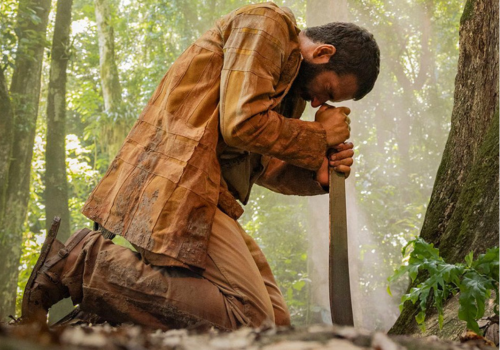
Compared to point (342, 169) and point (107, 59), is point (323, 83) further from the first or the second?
point (107, 59)

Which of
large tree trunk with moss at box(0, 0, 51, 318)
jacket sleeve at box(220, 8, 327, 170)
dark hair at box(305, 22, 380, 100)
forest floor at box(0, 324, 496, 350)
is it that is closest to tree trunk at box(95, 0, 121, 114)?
large tree trunk with moss at box(0, 0, 51, 318)

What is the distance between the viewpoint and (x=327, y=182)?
10.9 feet

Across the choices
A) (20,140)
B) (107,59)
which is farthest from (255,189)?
(20,140)

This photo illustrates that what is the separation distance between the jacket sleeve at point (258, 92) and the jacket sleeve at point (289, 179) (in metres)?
0.47

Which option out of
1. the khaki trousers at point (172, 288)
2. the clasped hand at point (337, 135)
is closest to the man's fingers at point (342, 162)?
the clasped hand at point (337, 135)

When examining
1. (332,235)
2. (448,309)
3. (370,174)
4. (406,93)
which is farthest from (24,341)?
(406,93)

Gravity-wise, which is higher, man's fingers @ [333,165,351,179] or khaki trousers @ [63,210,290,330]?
man's fingers @ [333,165,351,179]

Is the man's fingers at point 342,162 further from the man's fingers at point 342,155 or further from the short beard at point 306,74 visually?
the short beard at point 306,74

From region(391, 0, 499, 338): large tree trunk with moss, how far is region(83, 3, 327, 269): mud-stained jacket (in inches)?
33.7

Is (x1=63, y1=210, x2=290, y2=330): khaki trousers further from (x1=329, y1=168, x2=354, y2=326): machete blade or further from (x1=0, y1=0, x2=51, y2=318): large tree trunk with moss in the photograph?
(x1=0, y1=0, x2=51, y2=318): large tree trunk with moss

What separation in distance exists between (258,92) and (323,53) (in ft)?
1.64

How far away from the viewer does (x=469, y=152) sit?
3646mm

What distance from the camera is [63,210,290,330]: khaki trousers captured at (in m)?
2.88

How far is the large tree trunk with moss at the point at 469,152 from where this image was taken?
125 inches
